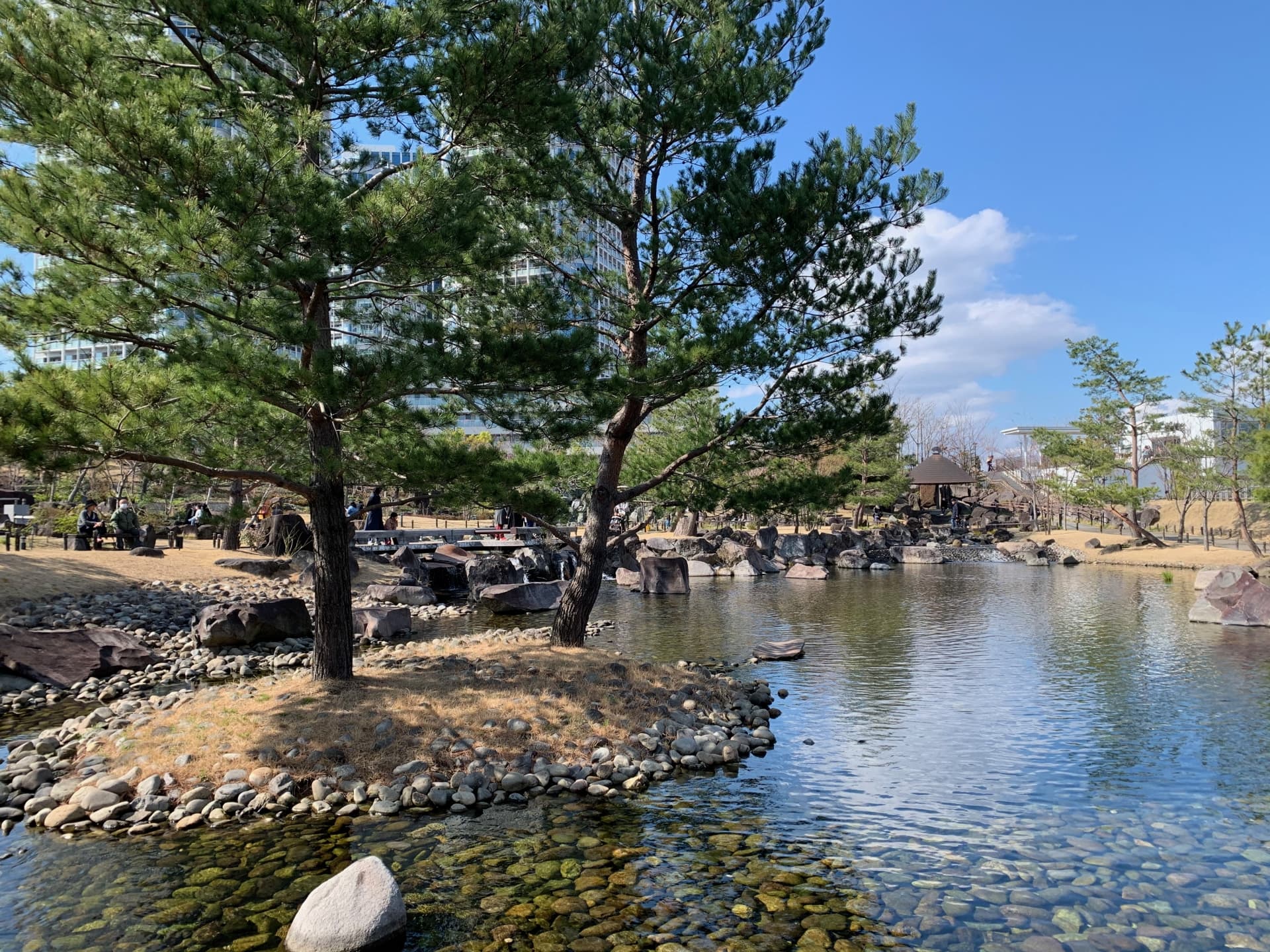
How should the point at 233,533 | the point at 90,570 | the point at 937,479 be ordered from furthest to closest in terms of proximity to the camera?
the point at 937,479 < the point at 233,533 < the point at 90,570

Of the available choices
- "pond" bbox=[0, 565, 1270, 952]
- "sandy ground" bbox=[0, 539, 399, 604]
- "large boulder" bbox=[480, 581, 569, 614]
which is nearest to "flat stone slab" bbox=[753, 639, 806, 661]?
"pond" bbox=[0, 565, 1270, 952]

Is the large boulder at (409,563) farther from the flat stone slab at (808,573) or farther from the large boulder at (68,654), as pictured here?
the flat stone slab at (808,573)

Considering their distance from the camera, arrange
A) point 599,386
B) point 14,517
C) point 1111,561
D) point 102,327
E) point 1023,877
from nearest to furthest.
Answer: point 1023,877 → point 102,327 → point 599,386 → point 14,517 → point 1111,561

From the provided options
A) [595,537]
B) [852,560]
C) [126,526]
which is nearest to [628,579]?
[852,560]

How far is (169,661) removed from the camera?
11.4 m

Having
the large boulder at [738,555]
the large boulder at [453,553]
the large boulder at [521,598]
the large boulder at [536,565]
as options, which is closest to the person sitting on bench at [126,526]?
the large boulder at [453,553]

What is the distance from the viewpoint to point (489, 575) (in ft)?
66.6

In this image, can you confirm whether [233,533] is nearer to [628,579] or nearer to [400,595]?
[400,595]

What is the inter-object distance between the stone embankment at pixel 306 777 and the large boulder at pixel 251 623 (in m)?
3.93

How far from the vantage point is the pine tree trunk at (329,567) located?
7820mm

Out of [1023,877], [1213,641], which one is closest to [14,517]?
[1023,877]

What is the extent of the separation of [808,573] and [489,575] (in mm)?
10687

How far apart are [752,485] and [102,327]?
7.69m

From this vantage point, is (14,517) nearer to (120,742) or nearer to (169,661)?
(169,661)
